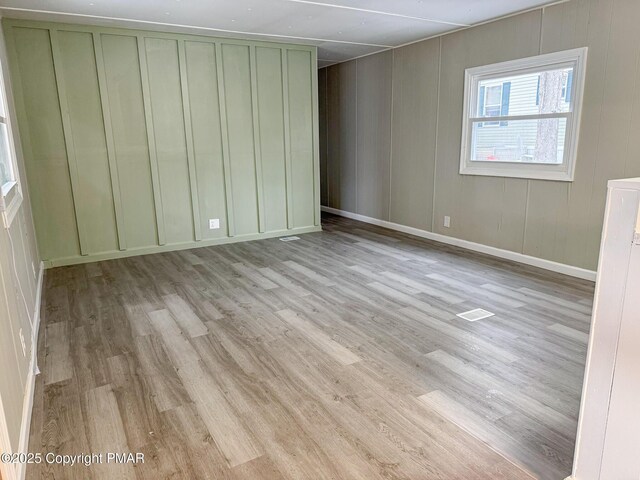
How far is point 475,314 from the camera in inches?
129

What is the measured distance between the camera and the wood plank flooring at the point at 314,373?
1.84m

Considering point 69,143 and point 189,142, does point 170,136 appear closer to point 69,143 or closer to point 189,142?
point 189,142

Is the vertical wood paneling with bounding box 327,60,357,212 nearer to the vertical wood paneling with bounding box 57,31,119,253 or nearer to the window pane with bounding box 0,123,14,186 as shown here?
the vertical wood paneling with bounding box 57,31,119,253

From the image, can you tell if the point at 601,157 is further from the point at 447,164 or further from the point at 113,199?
the point at 113,199

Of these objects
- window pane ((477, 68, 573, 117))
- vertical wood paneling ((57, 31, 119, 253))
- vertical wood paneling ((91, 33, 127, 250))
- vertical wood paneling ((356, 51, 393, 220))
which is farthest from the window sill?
vertical wood paneling ((57, 31, 119, 253))

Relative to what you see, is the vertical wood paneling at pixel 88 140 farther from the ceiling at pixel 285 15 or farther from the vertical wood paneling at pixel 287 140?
the vertical wood paneling at pixel 287 140

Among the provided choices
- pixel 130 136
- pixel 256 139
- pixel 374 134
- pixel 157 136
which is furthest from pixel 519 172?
pixel 130 136

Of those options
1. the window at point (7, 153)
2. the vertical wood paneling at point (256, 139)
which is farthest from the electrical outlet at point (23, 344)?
the vertical wood paneling at point (256, 139)

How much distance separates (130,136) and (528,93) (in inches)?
171

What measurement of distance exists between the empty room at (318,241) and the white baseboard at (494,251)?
0.03 metres

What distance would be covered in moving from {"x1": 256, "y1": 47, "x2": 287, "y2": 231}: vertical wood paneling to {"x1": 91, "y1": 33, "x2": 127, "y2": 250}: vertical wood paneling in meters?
1.81

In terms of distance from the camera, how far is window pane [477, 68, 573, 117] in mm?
4008

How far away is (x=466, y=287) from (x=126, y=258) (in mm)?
→ 3794

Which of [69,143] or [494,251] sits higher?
[69,143]
